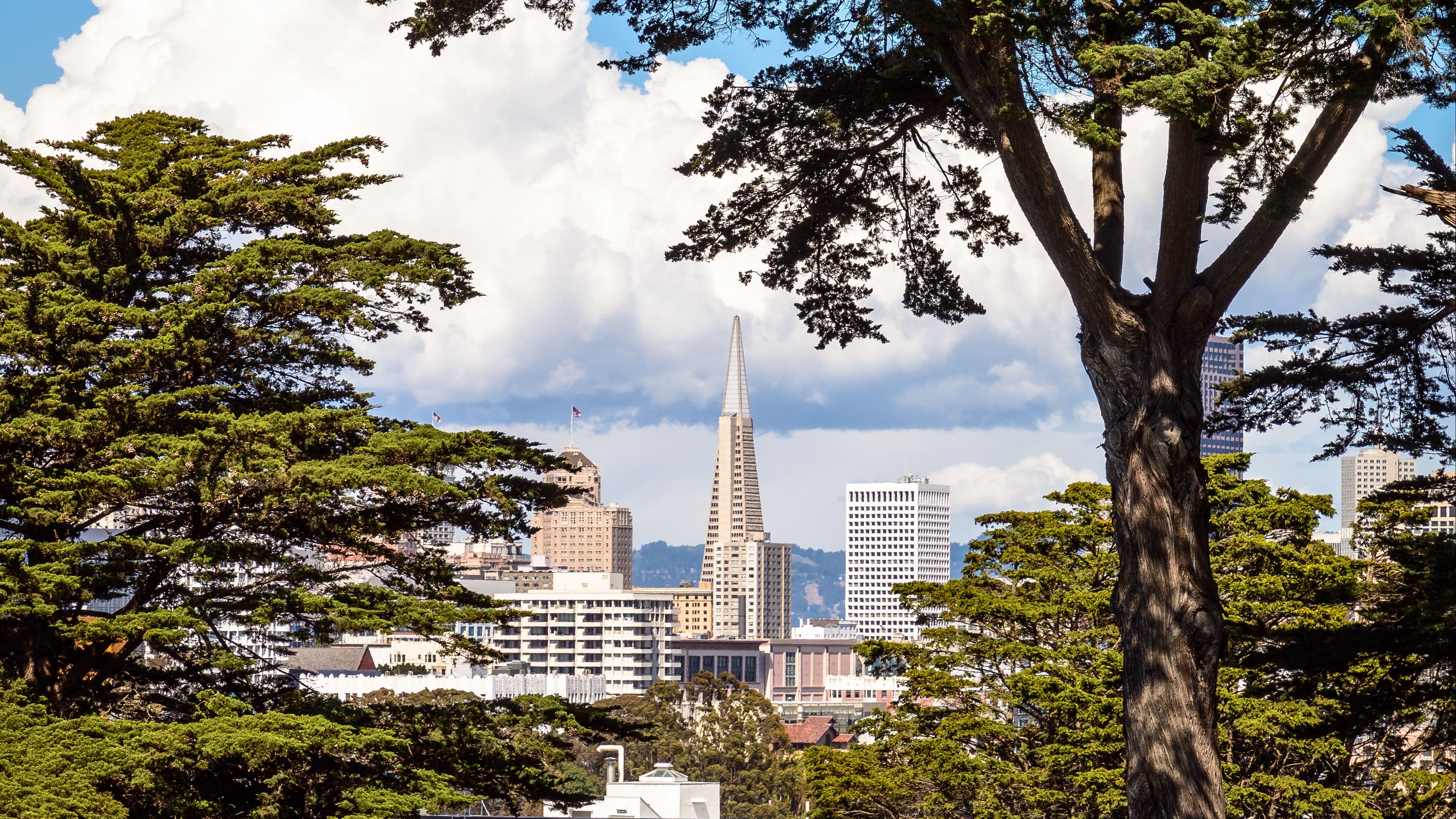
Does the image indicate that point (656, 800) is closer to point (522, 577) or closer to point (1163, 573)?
point (1163, 573)

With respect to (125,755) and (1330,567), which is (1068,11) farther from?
(1330,567)

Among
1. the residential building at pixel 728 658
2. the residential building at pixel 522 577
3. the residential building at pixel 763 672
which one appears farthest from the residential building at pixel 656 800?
the residential building at pixel 728 658

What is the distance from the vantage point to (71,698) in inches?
506

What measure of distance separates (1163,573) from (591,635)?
141 meters

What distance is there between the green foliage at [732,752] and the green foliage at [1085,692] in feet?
106

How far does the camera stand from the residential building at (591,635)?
466 ft

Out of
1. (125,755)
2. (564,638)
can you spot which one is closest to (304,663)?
(564,638)

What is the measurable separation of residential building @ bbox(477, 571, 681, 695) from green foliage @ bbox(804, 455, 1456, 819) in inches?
4734

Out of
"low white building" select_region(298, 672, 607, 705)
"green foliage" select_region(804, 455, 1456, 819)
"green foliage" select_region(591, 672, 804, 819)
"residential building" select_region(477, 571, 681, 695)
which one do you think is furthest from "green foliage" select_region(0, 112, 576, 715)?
"residential building" select_region(477, 571, 681, 695)

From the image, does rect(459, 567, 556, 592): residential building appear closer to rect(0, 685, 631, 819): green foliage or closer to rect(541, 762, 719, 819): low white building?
rect(541, 762, 719, 819): low white building

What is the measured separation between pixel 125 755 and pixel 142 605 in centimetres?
201

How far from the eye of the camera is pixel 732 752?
5572 cm

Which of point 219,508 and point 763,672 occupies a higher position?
point 219,508

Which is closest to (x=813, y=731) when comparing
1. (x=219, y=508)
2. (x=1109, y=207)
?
(x=219, y=508)
